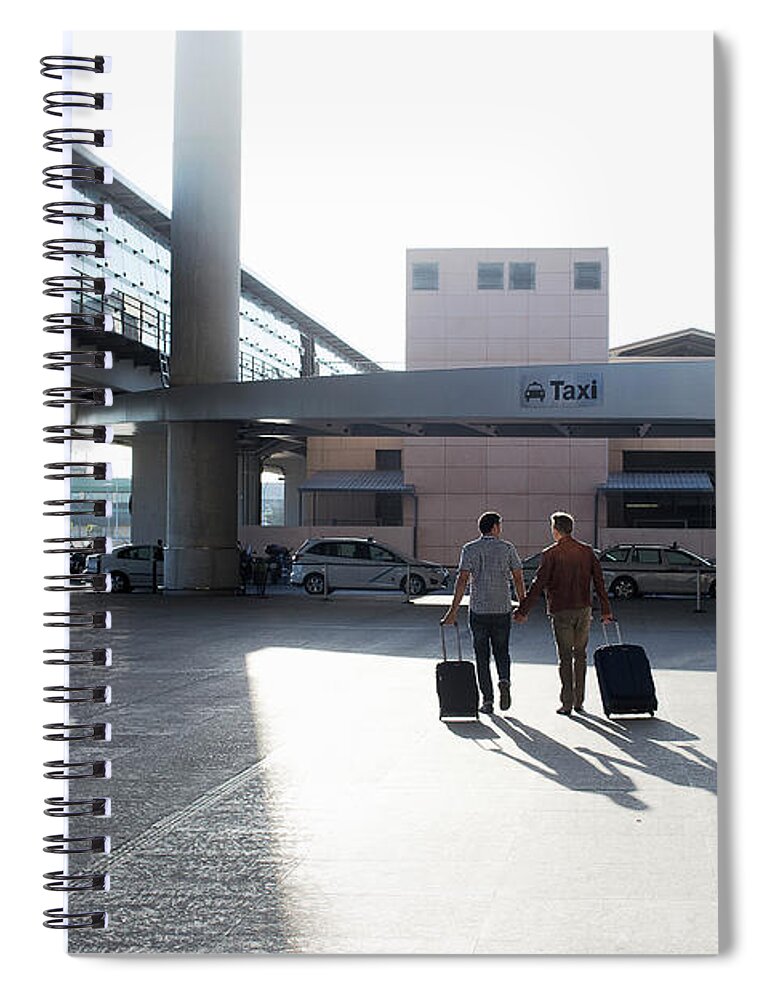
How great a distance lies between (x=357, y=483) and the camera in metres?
51.2

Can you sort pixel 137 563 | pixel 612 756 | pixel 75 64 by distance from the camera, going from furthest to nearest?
pixel 137 563, pixel 612 756, pixel 75 64

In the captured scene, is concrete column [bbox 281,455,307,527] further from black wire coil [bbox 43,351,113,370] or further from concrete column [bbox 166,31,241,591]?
black wire coil [bbox 43,351,113,370]

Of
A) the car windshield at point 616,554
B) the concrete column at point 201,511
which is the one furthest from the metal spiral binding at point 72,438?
the car windshield at point 616,554

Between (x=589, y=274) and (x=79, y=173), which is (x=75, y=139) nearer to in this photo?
(x=79, y=173)

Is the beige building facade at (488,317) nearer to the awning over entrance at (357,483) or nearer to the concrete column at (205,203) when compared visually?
the awning over entrance at (357,483)

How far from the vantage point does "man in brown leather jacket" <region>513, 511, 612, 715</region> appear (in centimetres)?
1120

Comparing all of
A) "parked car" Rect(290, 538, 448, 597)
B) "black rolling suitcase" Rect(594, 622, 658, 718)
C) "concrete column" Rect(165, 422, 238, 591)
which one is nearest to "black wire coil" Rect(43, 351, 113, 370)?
Answer: "black rolling suitcase" Rect(594, 622, 658, 718)

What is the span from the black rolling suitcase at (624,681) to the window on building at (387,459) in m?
41.7

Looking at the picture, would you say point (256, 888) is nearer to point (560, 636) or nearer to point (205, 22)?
point (205, 22)

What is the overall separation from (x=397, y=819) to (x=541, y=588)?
395 cm

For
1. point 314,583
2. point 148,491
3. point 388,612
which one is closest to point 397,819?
point 388,612

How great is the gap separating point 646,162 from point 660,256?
543 cm

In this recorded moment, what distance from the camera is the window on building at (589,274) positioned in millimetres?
51406

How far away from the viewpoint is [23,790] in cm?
422
